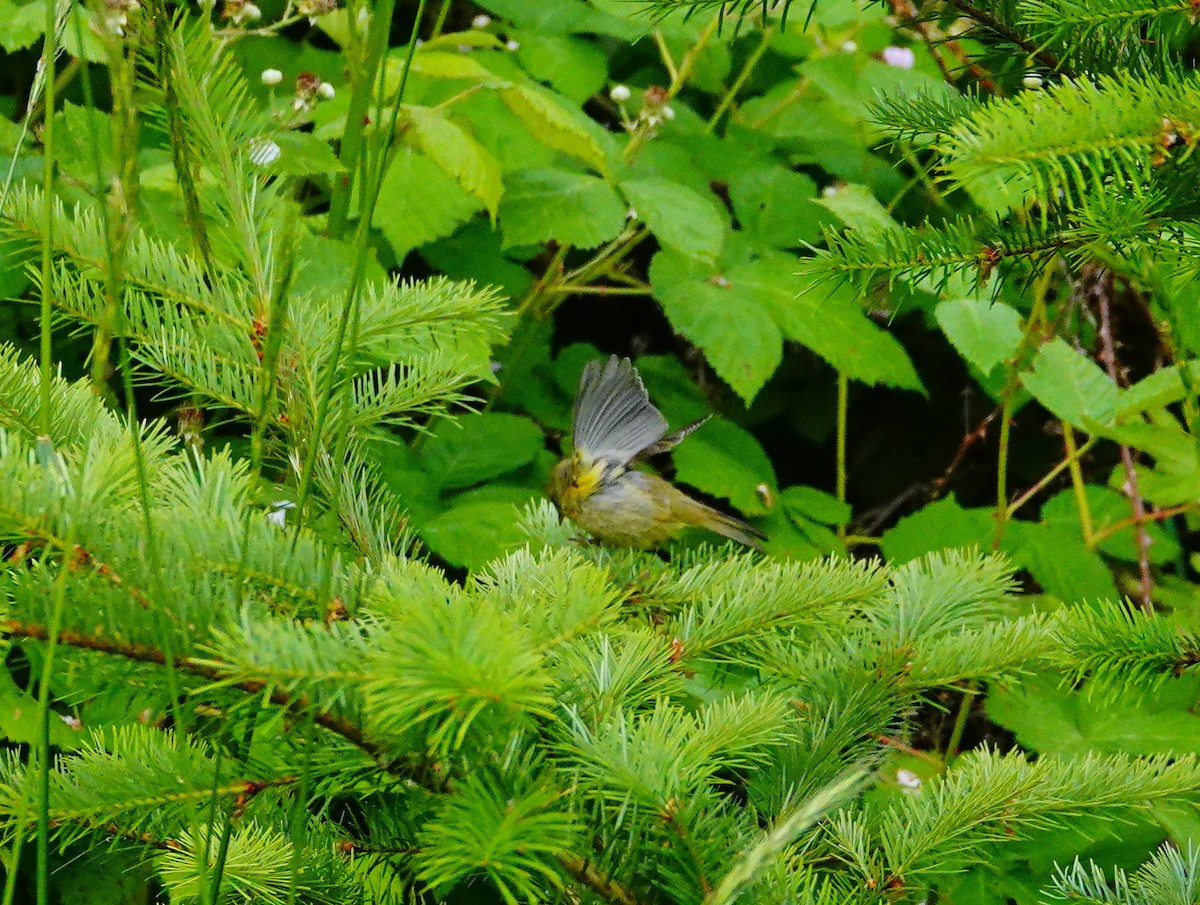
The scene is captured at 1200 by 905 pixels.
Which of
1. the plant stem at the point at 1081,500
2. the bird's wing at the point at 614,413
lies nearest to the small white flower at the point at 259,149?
the bird's wing at the point at 614,413

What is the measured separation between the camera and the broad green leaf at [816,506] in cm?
212

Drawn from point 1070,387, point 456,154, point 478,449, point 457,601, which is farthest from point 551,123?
point 457,601

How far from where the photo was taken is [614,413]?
4.85 feet

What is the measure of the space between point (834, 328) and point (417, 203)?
731mm

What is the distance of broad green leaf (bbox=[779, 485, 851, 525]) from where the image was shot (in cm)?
212

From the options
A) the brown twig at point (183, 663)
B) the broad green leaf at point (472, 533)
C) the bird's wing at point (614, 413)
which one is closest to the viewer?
the brown twig at point (183, 663)

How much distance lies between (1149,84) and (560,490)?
1183mm

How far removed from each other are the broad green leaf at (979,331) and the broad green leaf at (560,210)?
0.55 metres

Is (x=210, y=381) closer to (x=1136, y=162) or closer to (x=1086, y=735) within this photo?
(x=1136, y=162)

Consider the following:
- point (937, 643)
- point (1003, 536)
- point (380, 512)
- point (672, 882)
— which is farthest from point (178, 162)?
point (1003, 536)

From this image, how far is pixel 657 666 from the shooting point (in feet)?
2.60

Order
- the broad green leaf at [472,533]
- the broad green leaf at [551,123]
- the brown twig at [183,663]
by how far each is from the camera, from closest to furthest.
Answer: the brown twig at [183,663] → the broad green leaf at [472,533] → the broad green leaf at [551,123]

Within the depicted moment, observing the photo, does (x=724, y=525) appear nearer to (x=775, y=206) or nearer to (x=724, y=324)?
(x=724, y=324)

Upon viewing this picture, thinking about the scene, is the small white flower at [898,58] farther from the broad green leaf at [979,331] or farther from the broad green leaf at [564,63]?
the broad green leaf at [979,331]
